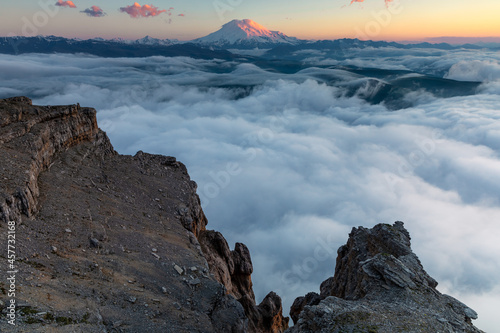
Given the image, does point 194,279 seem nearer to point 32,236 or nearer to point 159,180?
point 32,236

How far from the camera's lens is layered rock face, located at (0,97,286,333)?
28.1 meters

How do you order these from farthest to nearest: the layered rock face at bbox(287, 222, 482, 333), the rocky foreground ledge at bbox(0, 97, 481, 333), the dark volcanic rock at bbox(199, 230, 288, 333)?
the dark volcanic rock at bbox(199, 230, 288, 333) < the layered rock face at bbox(287, 222, 482, 333) < the rocky foreground ledge at bbox(0, 97, 481, 333)

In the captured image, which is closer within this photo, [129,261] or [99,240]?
[129,261]

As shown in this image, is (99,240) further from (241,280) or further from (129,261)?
(241,280)

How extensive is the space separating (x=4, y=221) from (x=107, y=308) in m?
15.8

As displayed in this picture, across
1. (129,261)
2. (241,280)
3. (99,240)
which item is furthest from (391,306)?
(241,280)

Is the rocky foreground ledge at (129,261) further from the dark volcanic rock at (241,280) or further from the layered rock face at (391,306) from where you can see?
the dark volcanic rock at (241,280)

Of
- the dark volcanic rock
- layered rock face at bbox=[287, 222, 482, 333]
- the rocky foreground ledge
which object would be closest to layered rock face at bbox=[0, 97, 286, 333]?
the rocky foreground ledge

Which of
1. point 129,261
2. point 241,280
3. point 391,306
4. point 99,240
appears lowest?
point 129,261

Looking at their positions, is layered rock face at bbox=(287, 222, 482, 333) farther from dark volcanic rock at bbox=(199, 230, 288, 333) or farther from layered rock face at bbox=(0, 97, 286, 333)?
dark volcanic rock at bbox=(199, 230, 288, 333)

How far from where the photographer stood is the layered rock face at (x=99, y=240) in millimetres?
28078

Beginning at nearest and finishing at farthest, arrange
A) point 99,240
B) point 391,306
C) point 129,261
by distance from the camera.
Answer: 1. point 391,306
2. point 129,261
3. point 99,240

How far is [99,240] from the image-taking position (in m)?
40.1

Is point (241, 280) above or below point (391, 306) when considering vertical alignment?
Result: below
